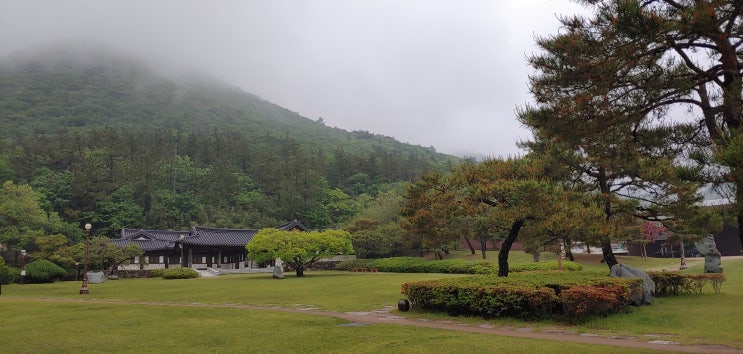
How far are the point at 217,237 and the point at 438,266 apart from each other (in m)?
23.5

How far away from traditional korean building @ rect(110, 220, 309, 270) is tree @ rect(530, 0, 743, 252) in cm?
4087

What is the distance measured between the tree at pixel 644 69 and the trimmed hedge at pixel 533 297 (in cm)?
427

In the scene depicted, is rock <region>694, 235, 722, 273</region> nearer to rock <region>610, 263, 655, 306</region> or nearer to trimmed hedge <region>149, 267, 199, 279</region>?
rock <region>610, 263, 655, 306</region>

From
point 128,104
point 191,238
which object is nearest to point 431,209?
point 191,238

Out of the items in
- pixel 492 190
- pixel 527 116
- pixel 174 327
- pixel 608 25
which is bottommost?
pixel 174 327

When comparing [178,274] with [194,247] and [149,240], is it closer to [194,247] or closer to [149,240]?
[194,247]

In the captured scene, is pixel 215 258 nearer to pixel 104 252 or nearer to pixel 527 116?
pixel 104 252

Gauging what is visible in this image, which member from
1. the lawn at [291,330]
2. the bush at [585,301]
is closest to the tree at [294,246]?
the lawn at [291,330]

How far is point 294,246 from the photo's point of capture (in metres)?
35.0

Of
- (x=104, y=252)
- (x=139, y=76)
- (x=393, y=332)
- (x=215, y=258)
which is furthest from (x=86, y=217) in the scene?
(x=139, y=76)

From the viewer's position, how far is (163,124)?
111 metres

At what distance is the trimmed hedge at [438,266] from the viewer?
3118 cm

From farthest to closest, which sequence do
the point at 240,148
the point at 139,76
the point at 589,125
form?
the point at 139,76 < the point at 240,148 < the point at 589,125

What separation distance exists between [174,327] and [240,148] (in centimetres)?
7333
